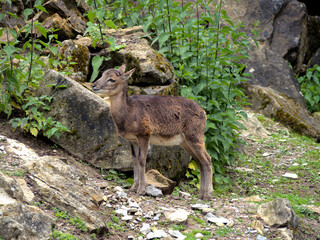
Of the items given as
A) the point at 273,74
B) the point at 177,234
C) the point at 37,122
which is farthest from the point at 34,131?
the point at 273,74

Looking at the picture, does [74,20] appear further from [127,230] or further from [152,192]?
[127,230]

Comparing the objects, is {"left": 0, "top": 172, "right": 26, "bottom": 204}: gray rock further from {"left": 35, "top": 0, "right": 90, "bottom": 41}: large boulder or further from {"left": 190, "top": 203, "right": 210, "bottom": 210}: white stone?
{"left": 35, "top": 0, "right": 90, "bottom": 41}: large boulder

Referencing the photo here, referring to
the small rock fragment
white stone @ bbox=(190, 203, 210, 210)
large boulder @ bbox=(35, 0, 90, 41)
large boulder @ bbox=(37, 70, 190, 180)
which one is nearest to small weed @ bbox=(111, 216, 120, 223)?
the small rock fragment

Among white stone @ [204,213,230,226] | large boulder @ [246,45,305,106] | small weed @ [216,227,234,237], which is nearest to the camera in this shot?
small weed @ [216,227,234,237]

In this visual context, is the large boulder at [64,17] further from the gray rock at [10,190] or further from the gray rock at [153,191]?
the gray rock at [10,190]

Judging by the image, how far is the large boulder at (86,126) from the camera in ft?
27.1

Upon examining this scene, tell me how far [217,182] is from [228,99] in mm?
1982

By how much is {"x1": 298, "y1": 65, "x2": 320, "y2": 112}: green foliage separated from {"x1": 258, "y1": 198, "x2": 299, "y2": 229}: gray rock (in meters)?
10.3

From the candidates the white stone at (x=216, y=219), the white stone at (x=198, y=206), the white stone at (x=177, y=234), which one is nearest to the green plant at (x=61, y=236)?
the white stone at (x=177, y=234)

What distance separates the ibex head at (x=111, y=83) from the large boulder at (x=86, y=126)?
783 mm

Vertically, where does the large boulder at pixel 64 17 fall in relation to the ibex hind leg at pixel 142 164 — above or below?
above

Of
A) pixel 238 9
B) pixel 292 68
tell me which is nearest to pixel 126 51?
pixel 238 9

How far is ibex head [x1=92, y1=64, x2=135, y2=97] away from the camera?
25.0 feet

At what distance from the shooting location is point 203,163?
845 cm
